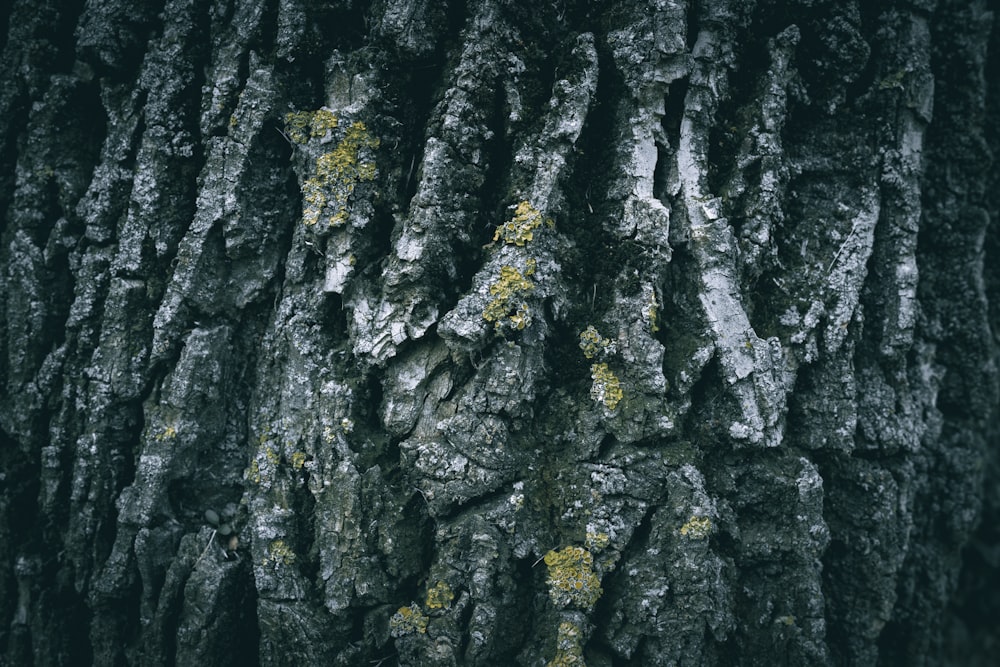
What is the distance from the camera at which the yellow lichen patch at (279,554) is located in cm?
257

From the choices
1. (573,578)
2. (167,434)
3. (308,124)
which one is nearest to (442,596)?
(573,578)

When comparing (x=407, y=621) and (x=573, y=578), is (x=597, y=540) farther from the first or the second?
(x=407, y=621)

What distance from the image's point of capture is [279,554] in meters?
2.57

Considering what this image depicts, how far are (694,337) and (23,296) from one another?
3.54 metres

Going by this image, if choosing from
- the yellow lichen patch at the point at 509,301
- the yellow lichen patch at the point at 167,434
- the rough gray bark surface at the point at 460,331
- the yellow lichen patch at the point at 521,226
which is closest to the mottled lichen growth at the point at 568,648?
the rough gray bark surface at the point at 460,331

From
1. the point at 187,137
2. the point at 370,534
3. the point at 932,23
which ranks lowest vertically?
the point at 370,534

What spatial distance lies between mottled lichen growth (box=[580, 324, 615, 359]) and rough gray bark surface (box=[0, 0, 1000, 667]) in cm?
2

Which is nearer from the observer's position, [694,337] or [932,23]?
[694,337]

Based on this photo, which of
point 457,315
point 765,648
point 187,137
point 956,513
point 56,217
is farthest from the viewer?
point 956,513

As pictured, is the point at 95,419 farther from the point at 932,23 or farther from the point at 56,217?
the point at 932,23

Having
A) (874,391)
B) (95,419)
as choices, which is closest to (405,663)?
(95,419)

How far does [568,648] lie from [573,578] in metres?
0.30

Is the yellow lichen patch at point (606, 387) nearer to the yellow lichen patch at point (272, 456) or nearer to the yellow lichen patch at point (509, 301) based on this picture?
the yellow lichen patch at point (509, 301)

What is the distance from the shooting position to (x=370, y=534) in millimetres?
2510
